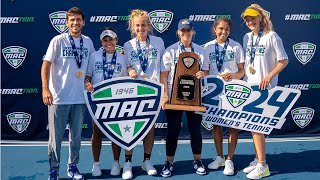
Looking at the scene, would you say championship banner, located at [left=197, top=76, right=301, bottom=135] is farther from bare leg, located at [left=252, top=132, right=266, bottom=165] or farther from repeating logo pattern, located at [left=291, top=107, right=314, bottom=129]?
repeating logo pattern, located at [left=291, top=107, right=314, bottom=129]

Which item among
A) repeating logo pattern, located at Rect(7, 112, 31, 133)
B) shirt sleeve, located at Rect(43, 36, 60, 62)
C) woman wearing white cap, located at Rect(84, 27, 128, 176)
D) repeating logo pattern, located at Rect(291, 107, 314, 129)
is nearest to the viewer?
shirt sleeve, located at Rect(43, 36, 60, 62)

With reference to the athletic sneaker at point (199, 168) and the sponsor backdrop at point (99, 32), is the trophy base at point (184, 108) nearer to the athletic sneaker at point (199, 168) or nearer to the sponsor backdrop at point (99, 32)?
the athletic sneaker at point (199, 168)

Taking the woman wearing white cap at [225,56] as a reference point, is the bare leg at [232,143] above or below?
below

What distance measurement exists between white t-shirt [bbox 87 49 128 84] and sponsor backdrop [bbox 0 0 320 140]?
1.53 m

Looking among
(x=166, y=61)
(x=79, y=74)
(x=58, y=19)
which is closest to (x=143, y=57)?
(x=166, y=61)

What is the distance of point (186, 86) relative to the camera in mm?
3285

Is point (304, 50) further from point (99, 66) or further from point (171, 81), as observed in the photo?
point (99, 66)

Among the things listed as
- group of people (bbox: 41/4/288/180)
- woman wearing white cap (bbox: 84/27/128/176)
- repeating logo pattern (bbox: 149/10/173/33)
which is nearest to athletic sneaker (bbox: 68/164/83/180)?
group of people (bbox: 41/4/288/180)

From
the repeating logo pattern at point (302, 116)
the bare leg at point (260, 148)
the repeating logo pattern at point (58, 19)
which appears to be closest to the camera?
the bare leg at point (260, 148)

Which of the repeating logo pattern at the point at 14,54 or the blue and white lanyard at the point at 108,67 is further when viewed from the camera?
the repeating logo pattern at the point at 14,54

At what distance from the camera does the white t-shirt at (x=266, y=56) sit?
3221 millimetres

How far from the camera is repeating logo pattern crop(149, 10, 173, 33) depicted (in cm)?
466

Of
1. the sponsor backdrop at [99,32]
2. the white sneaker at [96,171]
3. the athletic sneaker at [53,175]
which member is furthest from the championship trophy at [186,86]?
the sponsor backdrop at [99,32]

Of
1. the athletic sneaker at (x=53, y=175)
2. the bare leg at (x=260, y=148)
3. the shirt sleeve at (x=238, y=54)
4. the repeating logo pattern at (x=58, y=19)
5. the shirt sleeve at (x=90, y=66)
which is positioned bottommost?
the athletic sneaker at (x=53, y=175)
